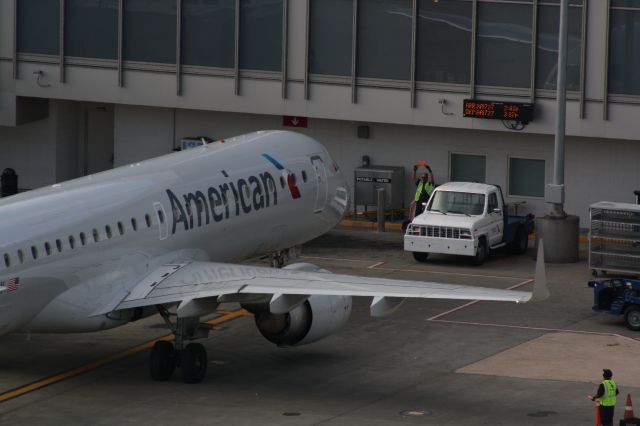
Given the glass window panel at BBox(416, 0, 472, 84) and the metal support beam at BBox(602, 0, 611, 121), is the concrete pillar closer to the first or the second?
the metal support beam at BBox(602, 0, 611, 121)

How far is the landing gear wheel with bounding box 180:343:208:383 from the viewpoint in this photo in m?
31.8

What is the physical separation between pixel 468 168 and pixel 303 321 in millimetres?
20378

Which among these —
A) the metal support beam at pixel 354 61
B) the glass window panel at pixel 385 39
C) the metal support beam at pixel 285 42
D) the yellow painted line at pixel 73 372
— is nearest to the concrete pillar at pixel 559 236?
the glass window panel at pixel 385 39

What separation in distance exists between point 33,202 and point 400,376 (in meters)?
8.41

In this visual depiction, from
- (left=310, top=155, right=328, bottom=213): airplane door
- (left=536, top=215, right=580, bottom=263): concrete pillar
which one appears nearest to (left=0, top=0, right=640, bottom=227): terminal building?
(left=536, top=215, right=580, bottom=263): concrete pillar

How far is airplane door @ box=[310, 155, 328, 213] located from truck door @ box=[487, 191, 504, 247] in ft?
24.5

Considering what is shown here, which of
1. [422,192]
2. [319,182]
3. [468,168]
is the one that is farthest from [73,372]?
[468,168]

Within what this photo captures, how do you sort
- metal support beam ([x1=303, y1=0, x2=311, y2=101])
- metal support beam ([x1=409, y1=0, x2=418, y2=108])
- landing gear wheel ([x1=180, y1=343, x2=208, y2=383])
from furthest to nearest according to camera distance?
metal support beam ([x1=303, y1=0, x2=311, y2=101]) < metal support beam ([x1=409, y1=0, x2=418, y2=108]) < landing gear wheel ([x1=180, y1=343, x2=208, y2=383])

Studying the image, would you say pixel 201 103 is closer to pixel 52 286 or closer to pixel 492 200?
pixel 492 200

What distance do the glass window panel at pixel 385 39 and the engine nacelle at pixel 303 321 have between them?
1917 centimetres

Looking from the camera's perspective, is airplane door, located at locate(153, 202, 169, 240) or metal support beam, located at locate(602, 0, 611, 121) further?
metal support beam, located at locate(602, 0, 611, 121)

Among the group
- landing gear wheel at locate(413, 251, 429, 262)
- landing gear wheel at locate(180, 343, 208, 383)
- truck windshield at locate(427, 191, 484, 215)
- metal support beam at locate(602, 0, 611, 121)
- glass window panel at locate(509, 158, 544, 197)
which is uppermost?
A: metal support beam at locate(602, 0, 611, 121)

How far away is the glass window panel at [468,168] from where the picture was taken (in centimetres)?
5188

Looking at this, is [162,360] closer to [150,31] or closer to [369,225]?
[369,225]
